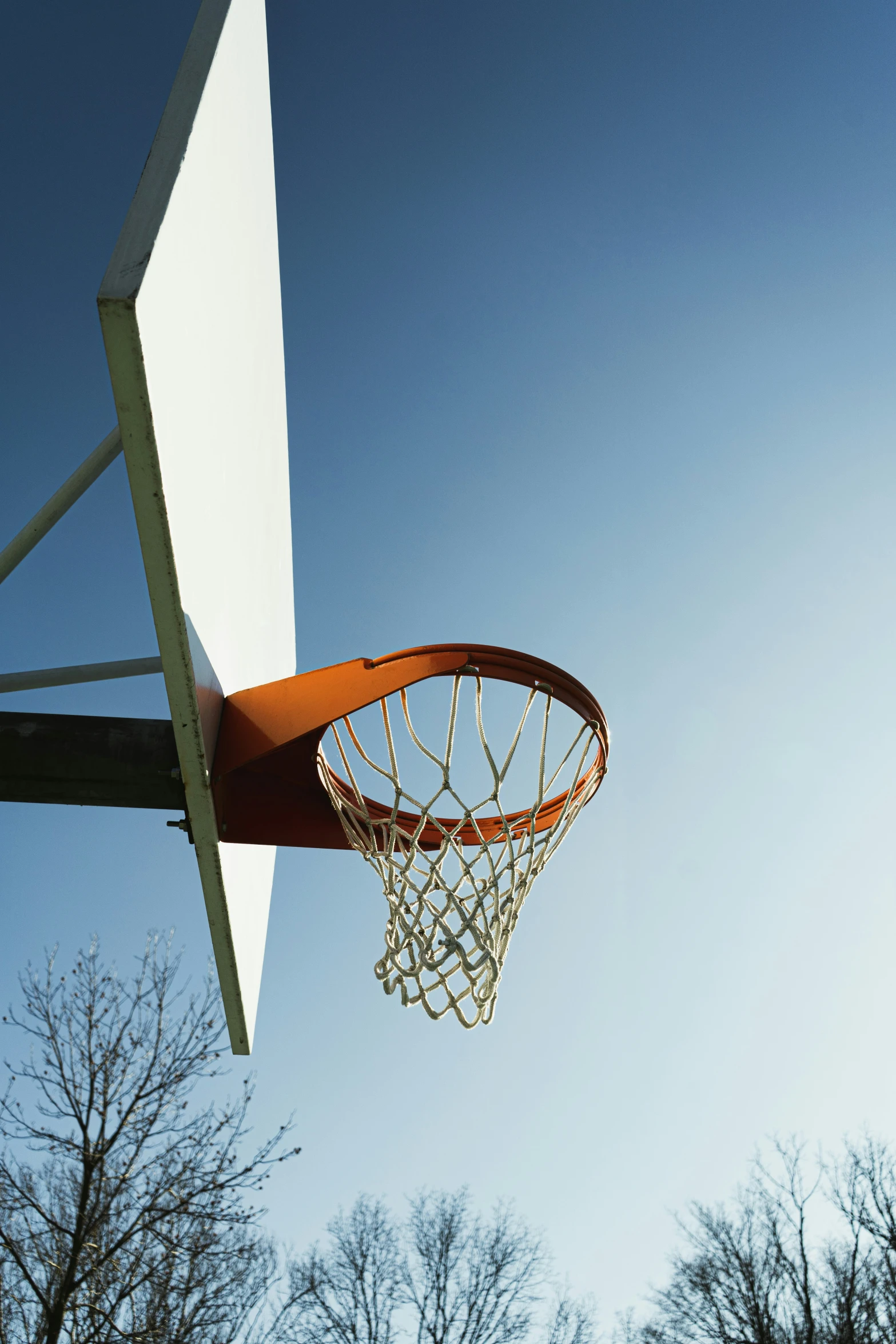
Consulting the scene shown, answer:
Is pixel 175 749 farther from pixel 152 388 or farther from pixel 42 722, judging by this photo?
pixel 152 388

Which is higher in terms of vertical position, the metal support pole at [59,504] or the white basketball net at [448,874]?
the metal support pole at [59,504]

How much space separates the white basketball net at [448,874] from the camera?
3.06 m

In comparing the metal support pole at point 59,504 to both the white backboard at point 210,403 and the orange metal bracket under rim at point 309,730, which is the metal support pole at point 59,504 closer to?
the white backboard at point 210,403

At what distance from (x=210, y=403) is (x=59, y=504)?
54 centimetres

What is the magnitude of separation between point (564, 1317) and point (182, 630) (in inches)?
675

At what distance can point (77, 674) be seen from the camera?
2740mm

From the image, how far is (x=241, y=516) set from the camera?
3223mm

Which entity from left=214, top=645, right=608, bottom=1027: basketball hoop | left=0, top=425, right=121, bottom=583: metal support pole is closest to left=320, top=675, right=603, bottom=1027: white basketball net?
left=214, top=645, right=608, bottom=1027: basketball hoop

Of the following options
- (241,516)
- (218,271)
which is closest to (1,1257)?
(241,516)

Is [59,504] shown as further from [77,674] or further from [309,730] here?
[309,730]

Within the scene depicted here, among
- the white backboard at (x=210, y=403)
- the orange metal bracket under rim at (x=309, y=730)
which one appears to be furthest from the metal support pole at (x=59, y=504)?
the orange metal bracket under rim at (x=309, y=730)

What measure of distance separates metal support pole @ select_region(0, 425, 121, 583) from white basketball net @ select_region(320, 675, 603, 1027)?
3.52 feet

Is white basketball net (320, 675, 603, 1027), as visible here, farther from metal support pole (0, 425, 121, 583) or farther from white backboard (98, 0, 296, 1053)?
metal support pole (0, 425, 121, 583)

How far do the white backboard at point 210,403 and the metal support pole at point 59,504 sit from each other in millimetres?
266
